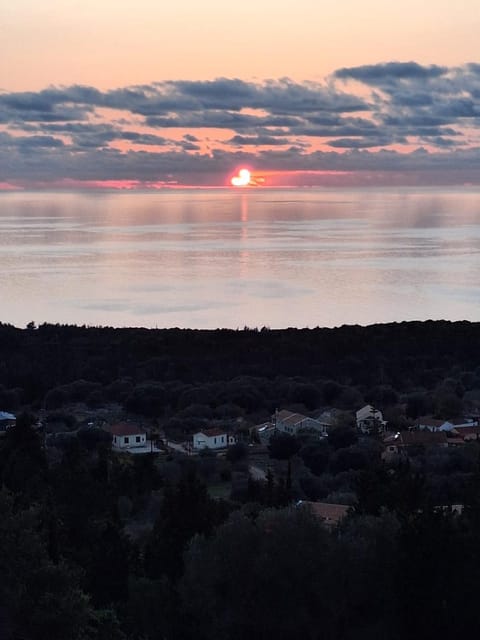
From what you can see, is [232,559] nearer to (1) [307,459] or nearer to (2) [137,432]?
(1) [307,459]

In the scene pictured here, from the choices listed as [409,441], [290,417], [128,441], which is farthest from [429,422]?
[128,441]

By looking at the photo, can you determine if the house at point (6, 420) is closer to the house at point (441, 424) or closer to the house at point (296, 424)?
the house at point (296, 424)

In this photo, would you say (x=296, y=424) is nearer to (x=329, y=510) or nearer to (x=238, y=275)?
(x=329, y=510)

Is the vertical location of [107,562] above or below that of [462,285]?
below

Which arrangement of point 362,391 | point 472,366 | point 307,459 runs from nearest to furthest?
1. point 307,459
2. point 362,391
3. point 472,366

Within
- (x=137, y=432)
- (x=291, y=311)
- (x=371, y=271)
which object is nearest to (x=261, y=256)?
(x=371, y=271)

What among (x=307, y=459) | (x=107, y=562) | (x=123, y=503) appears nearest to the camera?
(x=107, y=562)

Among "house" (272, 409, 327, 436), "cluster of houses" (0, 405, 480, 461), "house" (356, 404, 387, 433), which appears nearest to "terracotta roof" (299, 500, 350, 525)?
"cluster of houses" (0, 405, 480, 461)

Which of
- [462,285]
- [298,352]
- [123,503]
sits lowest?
[123,503]

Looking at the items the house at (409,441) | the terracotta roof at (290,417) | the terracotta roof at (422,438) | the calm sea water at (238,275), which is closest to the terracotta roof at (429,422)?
the house at (409,441)
